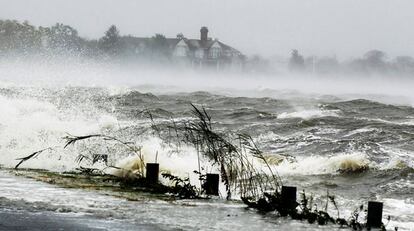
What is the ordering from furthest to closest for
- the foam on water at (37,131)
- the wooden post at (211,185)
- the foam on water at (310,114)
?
the foam on water at (310,114) → the foam on water at (37,131) → the wooden post at (211,185)

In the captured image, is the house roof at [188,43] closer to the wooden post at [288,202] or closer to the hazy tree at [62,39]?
the hazy tree at [62,39]

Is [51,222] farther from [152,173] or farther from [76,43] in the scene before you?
[76,43]

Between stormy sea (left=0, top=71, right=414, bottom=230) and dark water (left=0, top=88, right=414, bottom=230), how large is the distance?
0.03m

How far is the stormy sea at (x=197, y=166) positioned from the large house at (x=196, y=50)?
87737 millimetres

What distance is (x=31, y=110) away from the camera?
2509cm

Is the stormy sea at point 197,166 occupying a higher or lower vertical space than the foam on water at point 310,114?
lower

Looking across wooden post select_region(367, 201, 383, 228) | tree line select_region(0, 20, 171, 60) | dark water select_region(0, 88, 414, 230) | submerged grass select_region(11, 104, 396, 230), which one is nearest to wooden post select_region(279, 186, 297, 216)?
submerged grass select_region(11, 104, 396, 230)

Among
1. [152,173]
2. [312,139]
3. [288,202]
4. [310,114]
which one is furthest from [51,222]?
[310,114]

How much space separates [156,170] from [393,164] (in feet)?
31.1

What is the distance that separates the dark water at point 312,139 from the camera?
1484 centimetres

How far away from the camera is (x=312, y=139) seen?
25.5 m

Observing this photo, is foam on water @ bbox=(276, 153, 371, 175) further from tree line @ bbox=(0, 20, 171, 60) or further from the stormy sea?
tree line @ bbox=(0, 20, 171, 60)

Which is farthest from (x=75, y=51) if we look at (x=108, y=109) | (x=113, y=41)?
(x=108, y=109)

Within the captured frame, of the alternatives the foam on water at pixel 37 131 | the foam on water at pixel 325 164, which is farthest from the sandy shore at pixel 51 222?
the foam on water at pixel 325 164
